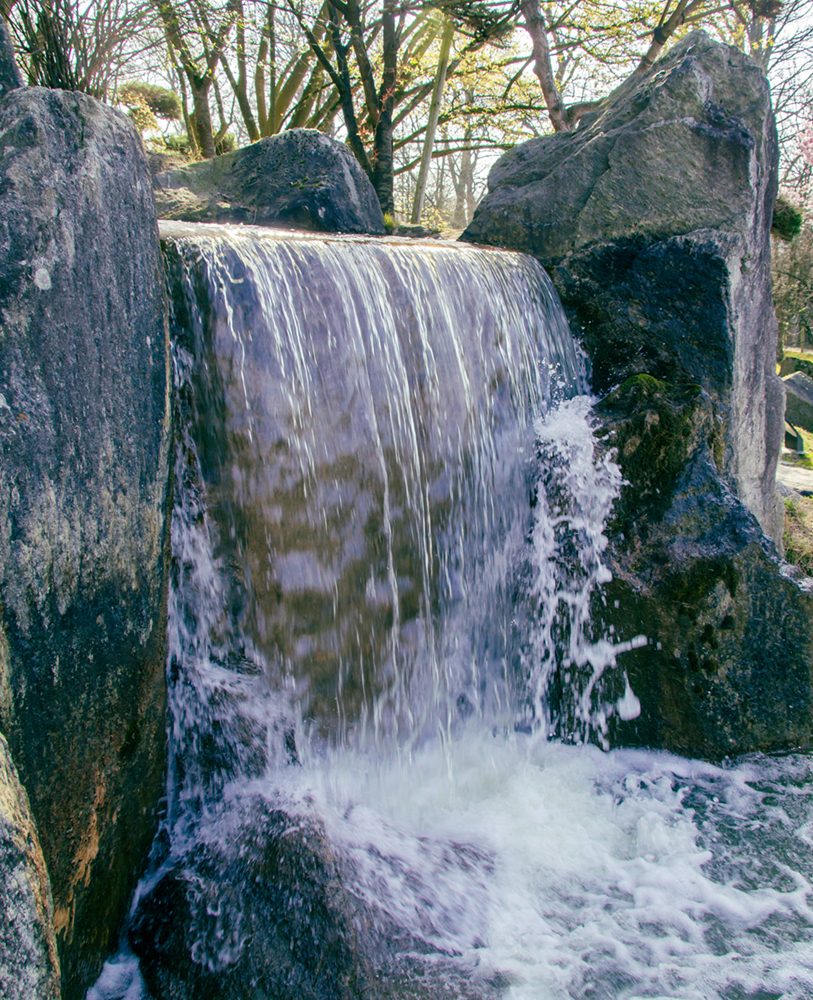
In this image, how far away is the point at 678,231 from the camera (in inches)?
181

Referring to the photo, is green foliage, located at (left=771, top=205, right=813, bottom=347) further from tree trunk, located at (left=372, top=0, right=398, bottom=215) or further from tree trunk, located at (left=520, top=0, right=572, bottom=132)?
tree trunk, located at (left=372, top=0, right=398, bottom=215)

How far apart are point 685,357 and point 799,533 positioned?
10.2ft

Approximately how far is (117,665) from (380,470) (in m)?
1.63

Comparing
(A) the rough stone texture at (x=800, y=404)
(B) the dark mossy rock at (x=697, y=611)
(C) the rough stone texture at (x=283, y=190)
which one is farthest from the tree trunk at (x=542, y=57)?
(B) the dark mossy rock at (x=697, y=611)

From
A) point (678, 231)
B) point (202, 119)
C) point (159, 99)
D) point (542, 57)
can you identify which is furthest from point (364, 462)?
point (159, 99)

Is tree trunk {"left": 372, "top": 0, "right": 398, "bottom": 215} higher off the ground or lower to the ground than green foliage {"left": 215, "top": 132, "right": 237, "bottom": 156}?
lower

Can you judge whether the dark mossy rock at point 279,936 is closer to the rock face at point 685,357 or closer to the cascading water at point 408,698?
the cascading water at point 408,698

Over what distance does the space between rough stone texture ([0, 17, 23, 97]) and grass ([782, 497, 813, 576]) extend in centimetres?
617

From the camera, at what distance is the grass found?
613 centimetres

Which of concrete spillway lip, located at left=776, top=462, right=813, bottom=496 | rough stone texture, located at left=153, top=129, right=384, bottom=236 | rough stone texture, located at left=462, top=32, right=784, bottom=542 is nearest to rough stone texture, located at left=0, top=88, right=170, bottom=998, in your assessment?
rough stone texture, located at left=462, top=32, right=784, bottom=542

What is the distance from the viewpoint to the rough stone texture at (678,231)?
14.6ft

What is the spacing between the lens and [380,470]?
351 centimetres

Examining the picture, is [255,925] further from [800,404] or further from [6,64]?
[800,404]

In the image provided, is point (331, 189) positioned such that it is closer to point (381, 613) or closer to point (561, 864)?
point (381, 613)
